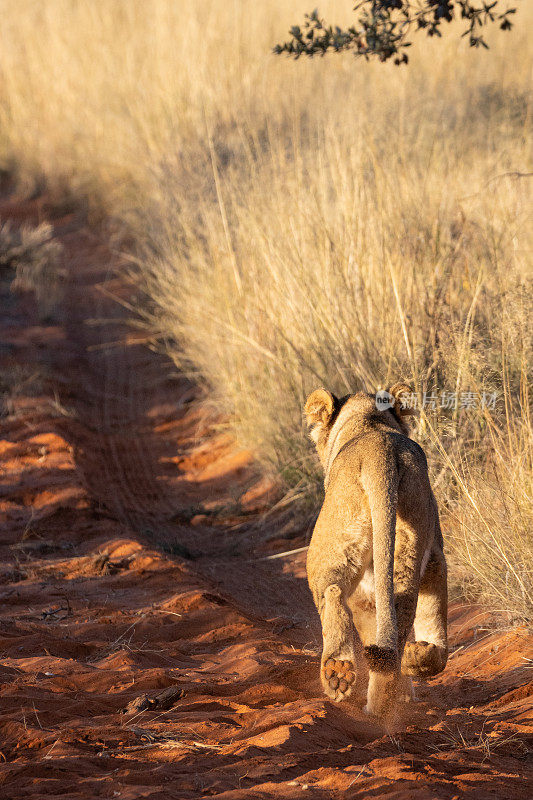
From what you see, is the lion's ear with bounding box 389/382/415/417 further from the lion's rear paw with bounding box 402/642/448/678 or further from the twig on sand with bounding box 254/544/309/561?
the twig on sand with bounding box 254/544/309/561

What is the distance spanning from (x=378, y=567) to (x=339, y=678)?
382mm

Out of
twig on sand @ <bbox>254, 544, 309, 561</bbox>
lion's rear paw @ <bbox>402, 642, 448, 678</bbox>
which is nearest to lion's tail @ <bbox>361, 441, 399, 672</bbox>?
lion's rear paw @ <bbox>402, 642, 448, 678</bbox>

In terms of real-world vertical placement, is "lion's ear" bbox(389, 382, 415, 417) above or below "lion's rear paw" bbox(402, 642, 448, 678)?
above

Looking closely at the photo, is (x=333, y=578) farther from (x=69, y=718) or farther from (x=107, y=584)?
(x=107, y=584)

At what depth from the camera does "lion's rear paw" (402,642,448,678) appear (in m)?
3.51

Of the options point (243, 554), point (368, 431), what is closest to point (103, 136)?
point (243, 554)

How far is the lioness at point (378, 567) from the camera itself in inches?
122

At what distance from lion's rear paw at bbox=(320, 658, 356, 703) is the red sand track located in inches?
7.0

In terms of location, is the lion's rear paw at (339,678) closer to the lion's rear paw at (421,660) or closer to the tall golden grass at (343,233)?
the lion's rear paw at (421,660)

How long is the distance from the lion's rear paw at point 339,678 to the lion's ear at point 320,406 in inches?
51.4

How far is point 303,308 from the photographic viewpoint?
6.87 metres

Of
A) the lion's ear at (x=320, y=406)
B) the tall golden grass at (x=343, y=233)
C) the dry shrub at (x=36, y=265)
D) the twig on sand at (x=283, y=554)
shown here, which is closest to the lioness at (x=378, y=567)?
the lion's ear at (x=320, y=406)

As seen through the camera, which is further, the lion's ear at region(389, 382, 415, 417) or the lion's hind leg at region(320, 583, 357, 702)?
the lion's ear at region(389, 382, 415, 417)

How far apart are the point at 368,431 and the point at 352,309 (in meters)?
2.95
